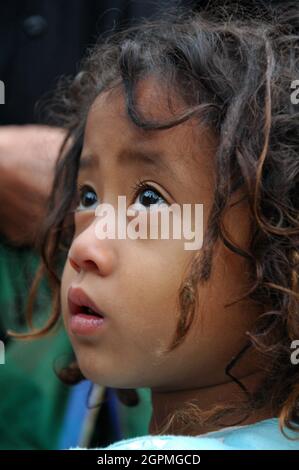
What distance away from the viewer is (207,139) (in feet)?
3.24

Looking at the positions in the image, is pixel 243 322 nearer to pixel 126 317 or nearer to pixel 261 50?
pixel 126 317

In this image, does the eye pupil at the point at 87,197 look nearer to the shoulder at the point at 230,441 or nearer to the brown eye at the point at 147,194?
the brown eye at the point at 147,194

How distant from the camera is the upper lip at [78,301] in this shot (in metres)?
0.99

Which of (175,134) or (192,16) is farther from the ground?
(192,16)

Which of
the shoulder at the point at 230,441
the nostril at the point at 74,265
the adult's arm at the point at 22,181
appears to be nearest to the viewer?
the shoulder at the point at 230,441

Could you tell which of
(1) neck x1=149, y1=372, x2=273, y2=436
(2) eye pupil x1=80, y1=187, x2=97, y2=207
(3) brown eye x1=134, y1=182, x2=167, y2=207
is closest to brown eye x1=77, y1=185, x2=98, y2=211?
(2) eye pupil x1=80, y1=187, x2=97, y2=207

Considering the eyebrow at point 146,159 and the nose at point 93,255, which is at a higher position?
the eyebrow at point 146,159

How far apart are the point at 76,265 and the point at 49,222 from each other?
0.33 m

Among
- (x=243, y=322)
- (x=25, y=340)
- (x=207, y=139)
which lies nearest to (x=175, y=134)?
(x=207, y=139)

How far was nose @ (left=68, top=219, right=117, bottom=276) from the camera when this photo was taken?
3.20ft

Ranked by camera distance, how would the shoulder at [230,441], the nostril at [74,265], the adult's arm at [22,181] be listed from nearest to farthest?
the shoulder at [230,441], the nostril at [74,265], the adult's arm at [22,181]

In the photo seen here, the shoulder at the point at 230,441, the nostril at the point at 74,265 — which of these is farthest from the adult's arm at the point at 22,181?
the shoulder at the point at 230,441

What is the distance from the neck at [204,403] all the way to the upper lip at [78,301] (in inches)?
6.4

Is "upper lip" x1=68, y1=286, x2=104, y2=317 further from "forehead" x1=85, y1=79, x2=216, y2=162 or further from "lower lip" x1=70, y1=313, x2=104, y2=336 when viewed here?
"forehead" x1=85, y1=79, x2=216, y2=162
